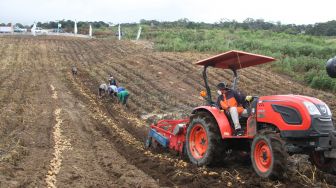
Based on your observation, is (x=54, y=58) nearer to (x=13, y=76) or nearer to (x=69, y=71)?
(x=69, y=71)

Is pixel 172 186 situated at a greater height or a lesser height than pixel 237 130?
lesser

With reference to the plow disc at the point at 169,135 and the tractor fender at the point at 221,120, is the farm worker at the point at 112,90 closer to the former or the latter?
the plow disc at the point at 169,135

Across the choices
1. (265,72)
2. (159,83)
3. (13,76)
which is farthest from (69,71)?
(265,72)

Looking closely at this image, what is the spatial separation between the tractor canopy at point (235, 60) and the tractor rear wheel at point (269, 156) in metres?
1.55

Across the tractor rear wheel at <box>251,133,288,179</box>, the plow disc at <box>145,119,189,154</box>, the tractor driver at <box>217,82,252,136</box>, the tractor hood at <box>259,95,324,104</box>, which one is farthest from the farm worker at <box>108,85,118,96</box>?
the tractor rear wheel at <box>251,133,288,179</box>

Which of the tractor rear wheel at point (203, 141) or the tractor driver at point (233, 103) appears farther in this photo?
the tractor rear wheel at point (203, 141)

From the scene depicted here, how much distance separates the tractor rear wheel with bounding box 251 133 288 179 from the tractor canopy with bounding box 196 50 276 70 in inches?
61.1

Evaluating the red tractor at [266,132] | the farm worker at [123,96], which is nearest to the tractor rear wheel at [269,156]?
the red tractor at [266,132]

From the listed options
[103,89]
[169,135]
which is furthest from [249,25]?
[169,135]

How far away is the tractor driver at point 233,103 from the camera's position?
777 centimetres

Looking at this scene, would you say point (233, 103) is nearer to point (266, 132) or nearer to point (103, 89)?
point (266, 132)

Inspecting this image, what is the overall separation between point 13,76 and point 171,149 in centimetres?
1535

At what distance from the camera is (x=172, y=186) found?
6973 millimetres

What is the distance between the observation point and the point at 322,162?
24.7ft
